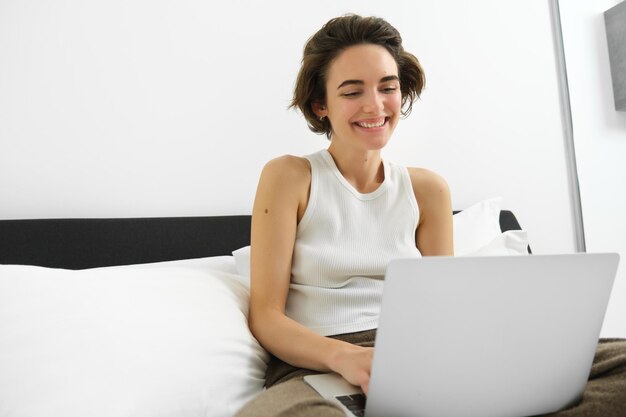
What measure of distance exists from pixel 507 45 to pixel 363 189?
1185 millimetres

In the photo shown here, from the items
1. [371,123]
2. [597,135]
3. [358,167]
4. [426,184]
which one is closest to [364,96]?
[371,123]

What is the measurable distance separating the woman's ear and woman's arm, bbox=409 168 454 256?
27cm

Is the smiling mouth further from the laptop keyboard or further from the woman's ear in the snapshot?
the laptop keyboard

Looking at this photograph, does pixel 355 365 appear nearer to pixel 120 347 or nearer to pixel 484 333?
pixel 484 333

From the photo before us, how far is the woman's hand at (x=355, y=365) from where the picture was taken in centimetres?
86

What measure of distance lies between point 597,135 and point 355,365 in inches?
72.5

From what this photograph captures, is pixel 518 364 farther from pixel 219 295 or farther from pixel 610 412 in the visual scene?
pixel 219 295

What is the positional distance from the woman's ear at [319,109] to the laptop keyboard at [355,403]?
0.80m

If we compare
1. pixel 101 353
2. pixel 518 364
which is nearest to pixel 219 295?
pixel 101 353

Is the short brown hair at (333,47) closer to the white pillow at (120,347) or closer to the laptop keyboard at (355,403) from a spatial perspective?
the white pillow at (120,347)

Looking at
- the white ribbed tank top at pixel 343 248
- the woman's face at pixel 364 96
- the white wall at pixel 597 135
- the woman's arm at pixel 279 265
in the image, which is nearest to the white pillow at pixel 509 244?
the white ribbed tank top at pixel 343 248

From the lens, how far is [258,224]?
1.24 meters

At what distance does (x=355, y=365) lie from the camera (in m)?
0.89

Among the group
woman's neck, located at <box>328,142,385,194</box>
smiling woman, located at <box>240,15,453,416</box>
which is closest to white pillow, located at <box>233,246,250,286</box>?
smiling woman, located at <box>240,15,453,416</box>
